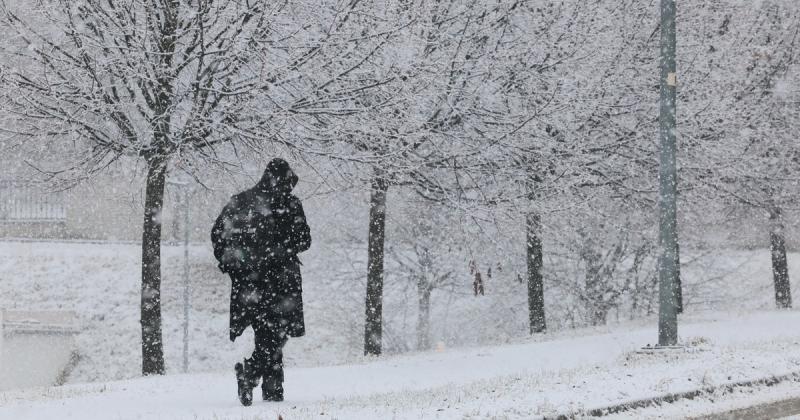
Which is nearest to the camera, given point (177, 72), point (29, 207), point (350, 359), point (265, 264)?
point (265, 264)

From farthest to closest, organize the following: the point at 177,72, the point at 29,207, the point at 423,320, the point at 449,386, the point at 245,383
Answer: the point at 29,207, the point at 423,320, the point at 177,72, the point at 449,386, the point at 245,383

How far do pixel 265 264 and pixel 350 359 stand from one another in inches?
385

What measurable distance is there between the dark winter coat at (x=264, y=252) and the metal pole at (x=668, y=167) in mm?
5436

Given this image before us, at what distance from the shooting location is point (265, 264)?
7762 mm

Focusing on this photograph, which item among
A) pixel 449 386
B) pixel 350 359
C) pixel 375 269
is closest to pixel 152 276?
pixel 375 269

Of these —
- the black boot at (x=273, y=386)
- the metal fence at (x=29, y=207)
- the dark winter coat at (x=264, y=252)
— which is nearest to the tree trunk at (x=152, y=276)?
the dark winter coat at (x=264, y=252)

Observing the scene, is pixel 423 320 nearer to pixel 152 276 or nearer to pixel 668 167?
pixel 152 276

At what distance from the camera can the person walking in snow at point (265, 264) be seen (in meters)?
7.71

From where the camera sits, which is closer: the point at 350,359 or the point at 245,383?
the point at 245,383

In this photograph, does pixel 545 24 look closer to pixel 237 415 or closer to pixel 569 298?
pixel 237 415

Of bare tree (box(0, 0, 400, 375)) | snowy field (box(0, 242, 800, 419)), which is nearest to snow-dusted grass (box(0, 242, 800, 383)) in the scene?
snowy field (box(0, 242, 800, 419))

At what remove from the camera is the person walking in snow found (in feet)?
25.3

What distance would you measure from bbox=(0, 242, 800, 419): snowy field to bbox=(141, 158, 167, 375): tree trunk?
0.84 metres

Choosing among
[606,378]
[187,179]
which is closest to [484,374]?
[606,378]
